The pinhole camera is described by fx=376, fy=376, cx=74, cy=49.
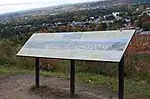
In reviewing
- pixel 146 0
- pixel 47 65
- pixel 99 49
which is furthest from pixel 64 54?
pixel 146 0

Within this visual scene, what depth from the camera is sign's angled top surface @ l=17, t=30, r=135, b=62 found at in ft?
19.2

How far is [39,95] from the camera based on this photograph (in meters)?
7.07

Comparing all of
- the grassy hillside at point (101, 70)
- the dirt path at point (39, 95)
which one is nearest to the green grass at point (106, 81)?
the grassy hillside at point (101, 70)

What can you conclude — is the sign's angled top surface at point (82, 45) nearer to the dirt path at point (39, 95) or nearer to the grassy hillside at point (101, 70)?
the dirt path at point (39, 95)

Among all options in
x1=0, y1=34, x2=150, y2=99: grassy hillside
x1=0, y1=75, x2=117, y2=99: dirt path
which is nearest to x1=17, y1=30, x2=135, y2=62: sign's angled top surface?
x1=0, y1=75, x2=117, y2=99: dirt path

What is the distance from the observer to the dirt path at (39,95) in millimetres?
6977

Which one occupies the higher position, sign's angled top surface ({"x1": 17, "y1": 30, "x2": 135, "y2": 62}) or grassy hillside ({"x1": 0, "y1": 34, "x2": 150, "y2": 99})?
sign's angled top surface ({"x1": 17, "y1": 30, "x2": 135, "y2": 62})

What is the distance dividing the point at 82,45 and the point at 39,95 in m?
1.35

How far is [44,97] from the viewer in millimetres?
6898

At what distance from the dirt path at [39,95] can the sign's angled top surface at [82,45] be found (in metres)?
0.76

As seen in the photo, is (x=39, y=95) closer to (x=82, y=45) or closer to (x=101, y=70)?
(x=82, y=45)

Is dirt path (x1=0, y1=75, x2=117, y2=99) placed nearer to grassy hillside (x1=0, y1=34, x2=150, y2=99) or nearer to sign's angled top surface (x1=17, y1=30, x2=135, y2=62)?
grassy hillside (x1=0, y1=34, x2=150, y2=99)

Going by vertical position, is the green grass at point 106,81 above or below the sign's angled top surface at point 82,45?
below

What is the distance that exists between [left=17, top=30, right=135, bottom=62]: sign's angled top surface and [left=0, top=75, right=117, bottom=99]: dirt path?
76 cm
